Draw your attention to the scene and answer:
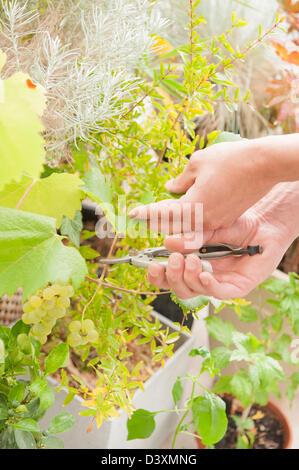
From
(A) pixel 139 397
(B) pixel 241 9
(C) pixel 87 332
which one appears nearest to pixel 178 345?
(A) pixel 139 397

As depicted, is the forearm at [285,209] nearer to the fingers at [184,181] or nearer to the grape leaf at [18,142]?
the fingers at [184,181]

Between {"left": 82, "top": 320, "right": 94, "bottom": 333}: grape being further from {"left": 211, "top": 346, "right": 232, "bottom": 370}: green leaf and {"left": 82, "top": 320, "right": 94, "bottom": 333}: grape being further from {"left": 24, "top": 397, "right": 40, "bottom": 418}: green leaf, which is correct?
{"left": 211, "top": 346, "right": 232, "bottom": 370}: green leaf

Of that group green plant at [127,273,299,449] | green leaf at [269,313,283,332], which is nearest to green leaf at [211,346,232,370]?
green plant at [127,273,299,449]

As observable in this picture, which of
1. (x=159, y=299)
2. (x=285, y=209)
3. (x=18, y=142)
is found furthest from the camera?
(x=159, y=299)

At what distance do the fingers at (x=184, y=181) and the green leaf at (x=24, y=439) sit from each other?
27cm

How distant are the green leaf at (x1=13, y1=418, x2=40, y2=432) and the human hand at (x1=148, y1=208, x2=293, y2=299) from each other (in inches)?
6.8

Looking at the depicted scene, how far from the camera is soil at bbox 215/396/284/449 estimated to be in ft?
2.44

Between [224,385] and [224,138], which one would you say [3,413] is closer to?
[224,138]

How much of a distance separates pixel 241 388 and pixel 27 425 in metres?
0.41

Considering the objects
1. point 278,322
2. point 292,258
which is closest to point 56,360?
point 278,322

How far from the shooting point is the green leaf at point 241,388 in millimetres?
636

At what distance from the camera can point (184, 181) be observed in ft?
1.42

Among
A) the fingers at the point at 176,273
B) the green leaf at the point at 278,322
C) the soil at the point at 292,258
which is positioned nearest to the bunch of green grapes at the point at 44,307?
the fingers at the point at 176,273
